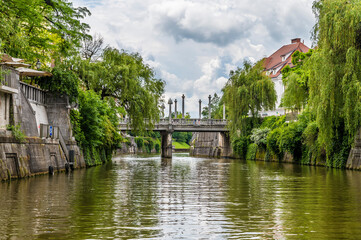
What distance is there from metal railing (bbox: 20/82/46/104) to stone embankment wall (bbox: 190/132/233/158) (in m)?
Answer: 45.1

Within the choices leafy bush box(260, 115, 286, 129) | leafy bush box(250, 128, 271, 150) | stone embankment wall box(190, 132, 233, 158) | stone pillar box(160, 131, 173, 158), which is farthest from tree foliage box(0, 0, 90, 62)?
stone embankment wall box(190, 132, 233, 158)

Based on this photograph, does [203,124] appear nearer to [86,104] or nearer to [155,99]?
[155,99]

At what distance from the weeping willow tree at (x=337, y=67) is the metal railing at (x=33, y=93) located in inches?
645

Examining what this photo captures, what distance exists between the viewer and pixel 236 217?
1135cm

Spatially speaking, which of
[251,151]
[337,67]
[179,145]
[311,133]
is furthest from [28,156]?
[179,145]

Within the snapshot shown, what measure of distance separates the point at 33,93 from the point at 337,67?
17400mm

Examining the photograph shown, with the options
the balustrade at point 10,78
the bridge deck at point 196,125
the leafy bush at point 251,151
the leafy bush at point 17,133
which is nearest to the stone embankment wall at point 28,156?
the leafy bush at point 17,133

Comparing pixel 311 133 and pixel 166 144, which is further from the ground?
pixel 311 133

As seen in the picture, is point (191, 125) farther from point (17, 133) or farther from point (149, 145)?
point (149, 145)

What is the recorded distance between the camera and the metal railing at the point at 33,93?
2578 cm

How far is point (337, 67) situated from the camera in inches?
1173

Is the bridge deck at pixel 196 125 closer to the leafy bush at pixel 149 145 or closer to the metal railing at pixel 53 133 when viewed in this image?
the metal railing at pixel 53 133

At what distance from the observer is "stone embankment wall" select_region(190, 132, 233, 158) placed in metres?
74.5

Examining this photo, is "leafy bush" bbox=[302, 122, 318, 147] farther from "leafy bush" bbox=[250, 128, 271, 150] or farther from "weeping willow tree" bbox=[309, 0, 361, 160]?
"leafy bush" bbox=[250, 128, 271, 150]
